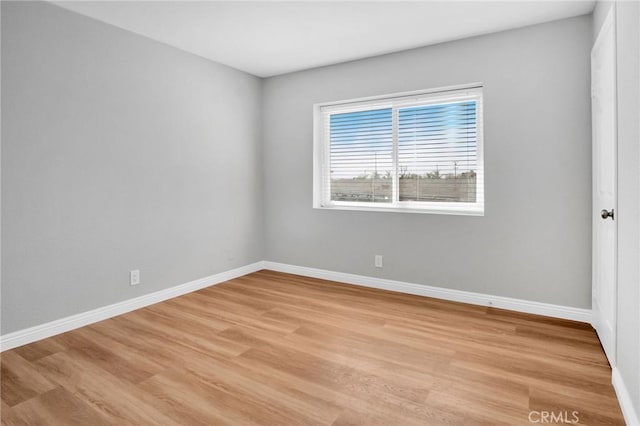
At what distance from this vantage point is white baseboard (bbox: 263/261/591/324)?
3.12 meters

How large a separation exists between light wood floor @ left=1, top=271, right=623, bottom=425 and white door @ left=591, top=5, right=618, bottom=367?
0.76 ft

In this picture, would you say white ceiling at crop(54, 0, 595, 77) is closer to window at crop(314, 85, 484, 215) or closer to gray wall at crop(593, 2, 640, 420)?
window at crop(314, 85, 484, 215)

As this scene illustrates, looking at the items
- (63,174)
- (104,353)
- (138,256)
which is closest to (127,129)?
(63,174)

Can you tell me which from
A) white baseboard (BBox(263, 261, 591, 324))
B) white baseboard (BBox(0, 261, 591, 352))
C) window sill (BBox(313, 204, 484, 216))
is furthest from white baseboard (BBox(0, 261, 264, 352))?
window sill (BBox(313, 204, 484, 216))

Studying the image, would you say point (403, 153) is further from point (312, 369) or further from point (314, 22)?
point (312, 369)

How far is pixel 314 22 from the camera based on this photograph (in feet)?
10.3

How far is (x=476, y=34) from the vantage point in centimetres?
338

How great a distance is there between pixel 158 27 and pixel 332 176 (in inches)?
93.5

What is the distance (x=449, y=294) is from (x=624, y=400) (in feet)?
6.03

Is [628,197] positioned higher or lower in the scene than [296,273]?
higher

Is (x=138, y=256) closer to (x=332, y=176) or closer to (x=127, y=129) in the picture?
(x=127, y=129)

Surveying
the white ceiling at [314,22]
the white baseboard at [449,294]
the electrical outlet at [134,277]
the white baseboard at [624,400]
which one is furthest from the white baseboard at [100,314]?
the white baseboard at [624,400]

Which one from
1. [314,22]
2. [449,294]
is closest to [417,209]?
[449,294]

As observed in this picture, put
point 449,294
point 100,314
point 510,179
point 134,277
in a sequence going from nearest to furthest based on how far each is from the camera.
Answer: point 100,314 → point 510,179 → point 134,277 → point 449,294
